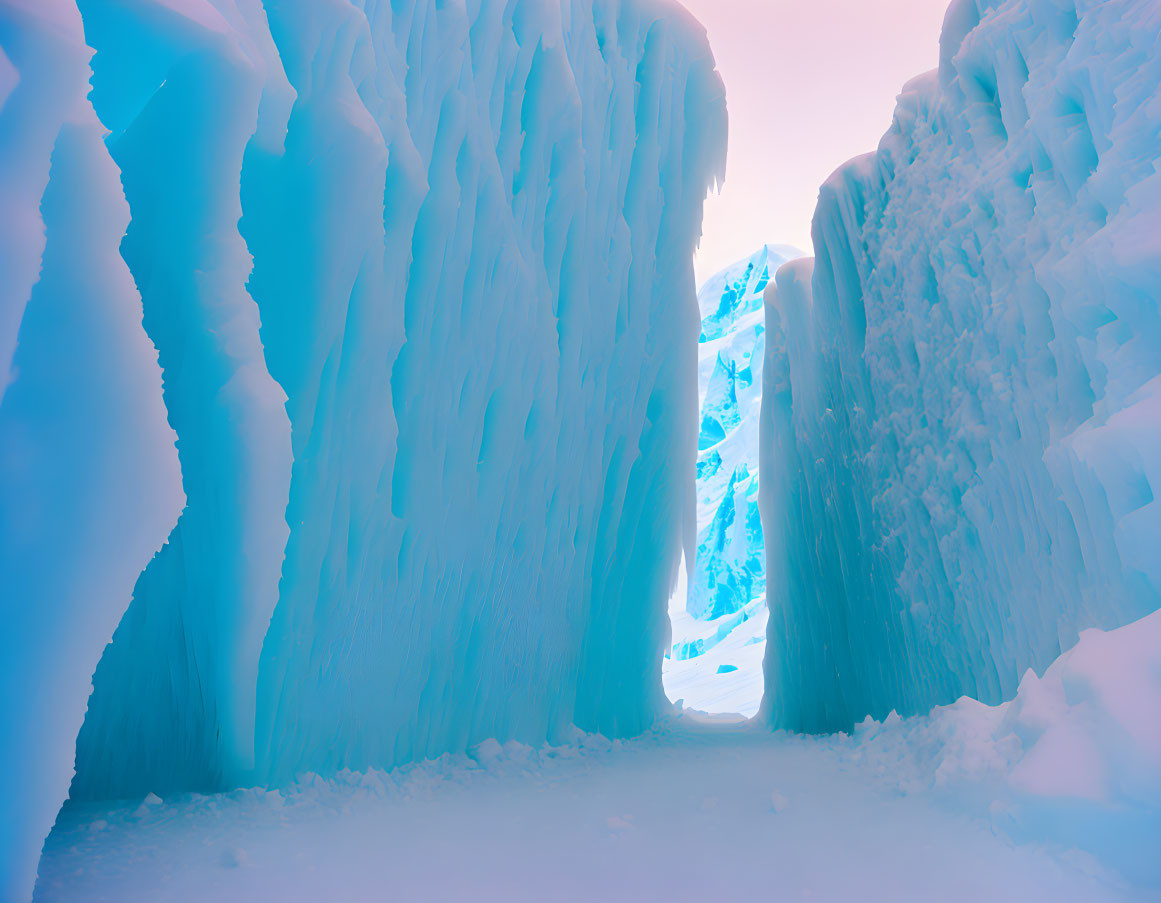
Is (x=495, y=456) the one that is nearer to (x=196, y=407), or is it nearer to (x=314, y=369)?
(x=314, y=369)

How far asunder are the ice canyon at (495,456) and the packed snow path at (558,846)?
27mm

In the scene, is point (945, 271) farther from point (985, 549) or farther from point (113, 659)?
point (113, 659)

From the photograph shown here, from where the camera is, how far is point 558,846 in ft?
8.87

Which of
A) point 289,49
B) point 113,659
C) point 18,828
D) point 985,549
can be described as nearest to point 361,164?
point 289,49

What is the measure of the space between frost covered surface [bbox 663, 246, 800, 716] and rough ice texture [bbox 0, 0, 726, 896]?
9.75 m

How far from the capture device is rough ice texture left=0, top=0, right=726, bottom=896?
1834 mm

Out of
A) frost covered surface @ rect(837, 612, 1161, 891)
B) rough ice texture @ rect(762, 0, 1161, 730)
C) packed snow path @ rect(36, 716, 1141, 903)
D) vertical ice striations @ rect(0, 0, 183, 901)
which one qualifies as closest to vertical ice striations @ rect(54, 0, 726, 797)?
packed snow path @ rect(36, 716, 1141, 903)

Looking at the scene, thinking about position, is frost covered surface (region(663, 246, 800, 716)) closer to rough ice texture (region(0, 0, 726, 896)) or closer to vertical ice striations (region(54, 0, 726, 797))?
vertical ice striations (region(54, 0, 726, 797))

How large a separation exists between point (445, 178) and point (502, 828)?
11.5 ft

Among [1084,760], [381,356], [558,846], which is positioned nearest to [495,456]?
[381,356]

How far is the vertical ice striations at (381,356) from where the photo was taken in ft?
10.3

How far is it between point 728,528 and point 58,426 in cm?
2141

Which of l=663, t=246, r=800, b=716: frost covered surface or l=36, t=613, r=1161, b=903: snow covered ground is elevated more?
l=663, t=246, r=800, b=716: frost covered surface

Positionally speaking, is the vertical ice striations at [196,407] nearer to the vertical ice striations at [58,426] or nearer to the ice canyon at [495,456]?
the ice canyon at [495,456]
